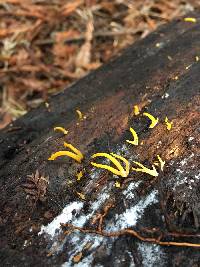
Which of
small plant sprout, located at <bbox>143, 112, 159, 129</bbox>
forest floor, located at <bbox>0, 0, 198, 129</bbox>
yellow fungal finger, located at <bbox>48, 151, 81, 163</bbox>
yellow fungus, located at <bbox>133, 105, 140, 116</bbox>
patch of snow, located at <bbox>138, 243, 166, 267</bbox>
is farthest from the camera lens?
forest floor, located at <bbox>0, 0, 198, 129</bbox>

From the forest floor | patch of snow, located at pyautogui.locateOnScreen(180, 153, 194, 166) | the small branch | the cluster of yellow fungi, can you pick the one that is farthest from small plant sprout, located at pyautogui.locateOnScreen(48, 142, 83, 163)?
the forest floor

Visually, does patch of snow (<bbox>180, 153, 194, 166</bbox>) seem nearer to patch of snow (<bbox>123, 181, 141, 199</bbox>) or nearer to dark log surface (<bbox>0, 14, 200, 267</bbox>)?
dark log surface (<bbox>0, 14, 200, 267</bbox>)

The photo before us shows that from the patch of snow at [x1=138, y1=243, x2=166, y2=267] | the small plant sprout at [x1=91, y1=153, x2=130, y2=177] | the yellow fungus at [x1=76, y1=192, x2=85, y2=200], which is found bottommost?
the patch of snow at [x1=138, y1=243, x2=166, y2=267]

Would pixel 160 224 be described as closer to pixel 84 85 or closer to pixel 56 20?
pixel 84 85

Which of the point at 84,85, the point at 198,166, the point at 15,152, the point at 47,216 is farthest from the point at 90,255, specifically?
the point at 84,85

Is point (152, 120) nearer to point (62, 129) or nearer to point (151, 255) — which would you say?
point (62, 129)

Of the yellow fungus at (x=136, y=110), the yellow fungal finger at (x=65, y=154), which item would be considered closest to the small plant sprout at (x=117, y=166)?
the yellow fungal finger at (x=65, y=154)

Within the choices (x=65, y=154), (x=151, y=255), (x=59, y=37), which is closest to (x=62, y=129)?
(x=65, y=154)

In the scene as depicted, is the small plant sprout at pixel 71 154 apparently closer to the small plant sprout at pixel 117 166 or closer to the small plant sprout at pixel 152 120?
the small plant sprout at pixel 117 166

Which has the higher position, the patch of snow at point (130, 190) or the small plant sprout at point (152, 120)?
the small plant sprout at point (152, 120)
